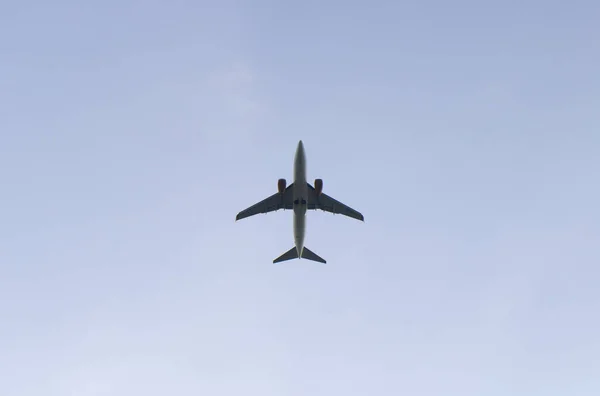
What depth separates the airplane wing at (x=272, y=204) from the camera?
254 feet

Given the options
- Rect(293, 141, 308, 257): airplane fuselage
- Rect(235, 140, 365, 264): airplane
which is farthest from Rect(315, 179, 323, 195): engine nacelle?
Rect(293, 141, 308, 257): airplane fuselage

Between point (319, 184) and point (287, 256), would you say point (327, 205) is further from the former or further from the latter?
point (287, 256)

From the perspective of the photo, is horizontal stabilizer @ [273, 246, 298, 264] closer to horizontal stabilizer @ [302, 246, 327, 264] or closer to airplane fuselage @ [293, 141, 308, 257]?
horizontal stabilizer @ [302, 246, 327, 264]

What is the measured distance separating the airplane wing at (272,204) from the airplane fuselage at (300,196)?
2.89 metres

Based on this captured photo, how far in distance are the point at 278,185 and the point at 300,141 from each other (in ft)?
25.2

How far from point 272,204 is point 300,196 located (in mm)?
6065

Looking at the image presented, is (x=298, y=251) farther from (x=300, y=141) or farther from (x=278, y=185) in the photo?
(x=300, y=141)

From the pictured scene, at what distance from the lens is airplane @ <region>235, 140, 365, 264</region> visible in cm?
7244

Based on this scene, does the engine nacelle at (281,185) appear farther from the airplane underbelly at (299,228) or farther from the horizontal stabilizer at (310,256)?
the horizontal stabilizer at (310,256)

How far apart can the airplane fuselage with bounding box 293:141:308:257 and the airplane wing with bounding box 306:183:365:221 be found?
3021mm

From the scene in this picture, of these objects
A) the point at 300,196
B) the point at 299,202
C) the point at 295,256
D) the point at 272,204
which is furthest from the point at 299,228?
the point at 295,256

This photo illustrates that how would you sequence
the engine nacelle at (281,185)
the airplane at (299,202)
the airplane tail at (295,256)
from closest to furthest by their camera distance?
1. the airplane at (299,202)
2. the engine nacelle at (281,185)
3. the airplane tail at (295,256)

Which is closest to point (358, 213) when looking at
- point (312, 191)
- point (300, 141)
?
point (312, 191)

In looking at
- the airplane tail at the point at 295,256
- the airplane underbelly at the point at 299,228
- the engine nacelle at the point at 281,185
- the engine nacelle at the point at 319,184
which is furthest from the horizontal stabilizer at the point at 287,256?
the engine nacelle at the point at 319,184
